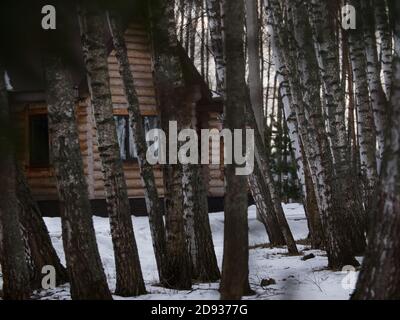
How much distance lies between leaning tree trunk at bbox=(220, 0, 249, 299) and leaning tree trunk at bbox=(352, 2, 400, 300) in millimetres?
1444

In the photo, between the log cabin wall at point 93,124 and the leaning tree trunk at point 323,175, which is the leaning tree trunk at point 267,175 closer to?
the leaning tree trunk at point 323,175

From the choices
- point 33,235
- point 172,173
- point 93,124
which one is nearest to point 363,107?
point 172,173

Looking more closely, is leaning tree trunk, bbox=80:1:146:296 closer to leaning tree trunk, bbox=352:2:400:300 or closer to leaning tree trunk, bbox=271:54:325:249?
leaning tree trunk, bbox=352:2:400:300

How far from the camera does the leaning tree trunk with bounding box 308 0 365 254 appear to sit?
355 inches

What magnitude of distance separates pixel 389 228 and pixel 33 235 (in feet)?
17.8

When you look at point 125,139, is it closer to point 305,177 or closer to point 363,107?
point 305,177

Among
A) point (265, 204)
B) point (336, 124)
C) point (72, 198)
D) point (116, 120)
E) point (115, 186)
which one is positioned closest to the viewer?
point (72, 198)

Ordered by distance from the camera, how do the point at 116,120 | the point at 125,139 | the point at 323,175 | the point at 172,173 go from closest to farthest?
the point at 172,173, the point at 323,175, the point at 116,120, the point at 125,139

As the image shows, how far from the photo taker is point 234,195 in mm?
5469

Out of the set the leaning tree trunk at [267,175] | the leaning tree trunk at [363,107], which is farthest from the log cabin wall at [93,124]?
the leaning tree trunk at [363,107]

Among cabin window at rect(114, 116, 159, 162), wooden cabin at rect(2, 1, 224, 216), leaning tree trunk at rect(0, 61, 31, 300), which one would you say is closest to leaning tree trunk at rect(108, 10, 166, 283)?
leaning tree trunk at rect(0, 61, 31, 300)

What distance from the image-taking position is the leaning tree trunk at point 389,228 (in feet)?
13.3

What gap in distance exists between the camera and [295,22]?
956cm
